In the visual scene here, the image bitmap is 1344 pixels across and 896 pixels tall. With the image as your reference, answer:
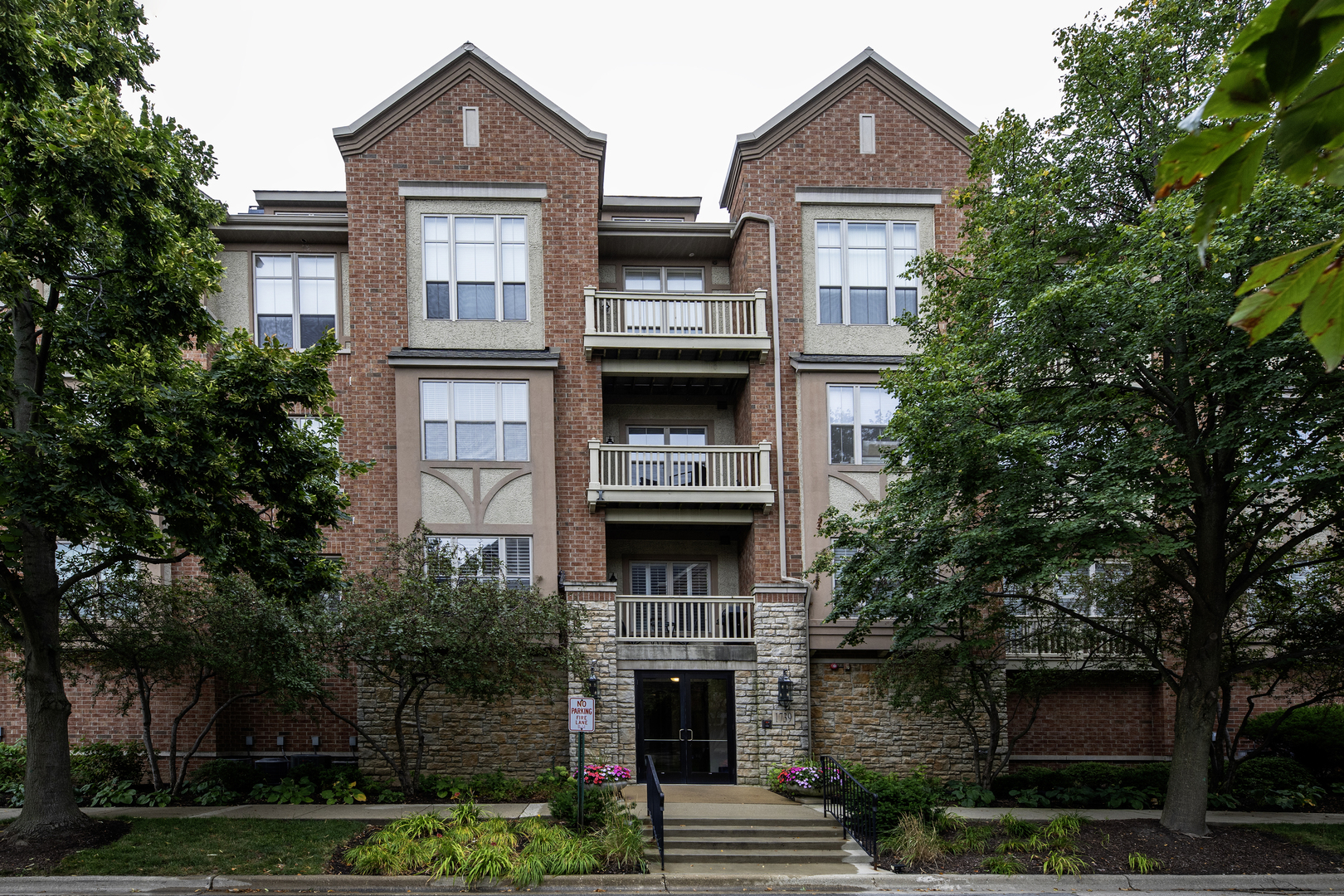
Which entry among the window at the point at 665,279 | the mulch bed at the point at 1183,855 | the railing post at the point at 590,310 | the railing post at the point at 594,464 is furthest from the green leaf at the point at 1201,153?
the window at the point at 665,279

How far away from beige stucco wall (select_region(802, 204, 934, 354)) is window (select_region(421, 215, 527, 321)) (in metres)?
6.11

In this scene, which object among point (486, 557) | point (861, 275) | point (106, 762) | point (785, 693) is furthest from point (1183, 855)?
point (106, 762)

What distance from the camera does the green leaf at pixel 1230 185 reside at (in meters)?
1.58

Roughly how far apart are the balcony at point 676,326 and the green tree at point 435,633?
5.29 meters

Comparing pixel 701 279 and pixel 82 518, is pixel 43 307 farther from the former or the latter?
pixel 701 279

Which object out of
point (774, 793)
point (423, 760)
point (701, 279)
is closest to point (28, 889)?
point (423, 760)

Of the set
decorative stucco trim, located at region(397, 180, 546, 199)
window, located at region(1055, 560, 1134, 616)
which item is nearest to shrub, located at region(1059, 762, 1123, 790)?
window, located at region(1055, 560, 1134, 616)

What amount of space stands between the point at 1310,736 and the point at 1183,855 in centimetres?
826

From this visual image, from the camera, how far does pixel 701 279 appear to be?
22.9 metres

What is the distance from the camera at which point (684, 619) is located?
19734 mm

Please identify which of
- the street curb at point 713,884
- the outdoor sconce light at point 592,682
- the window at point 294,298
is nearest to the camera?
the street curb at point 713,884

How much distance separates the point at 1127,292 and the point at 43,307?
45.5ft

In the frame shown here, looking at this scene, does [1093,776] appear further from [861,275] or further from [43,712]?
[43,712]

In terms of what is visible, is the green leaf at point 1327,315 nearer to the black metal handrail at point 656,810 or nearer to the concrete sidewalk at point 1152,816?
the black metal handrail at point 656,810
